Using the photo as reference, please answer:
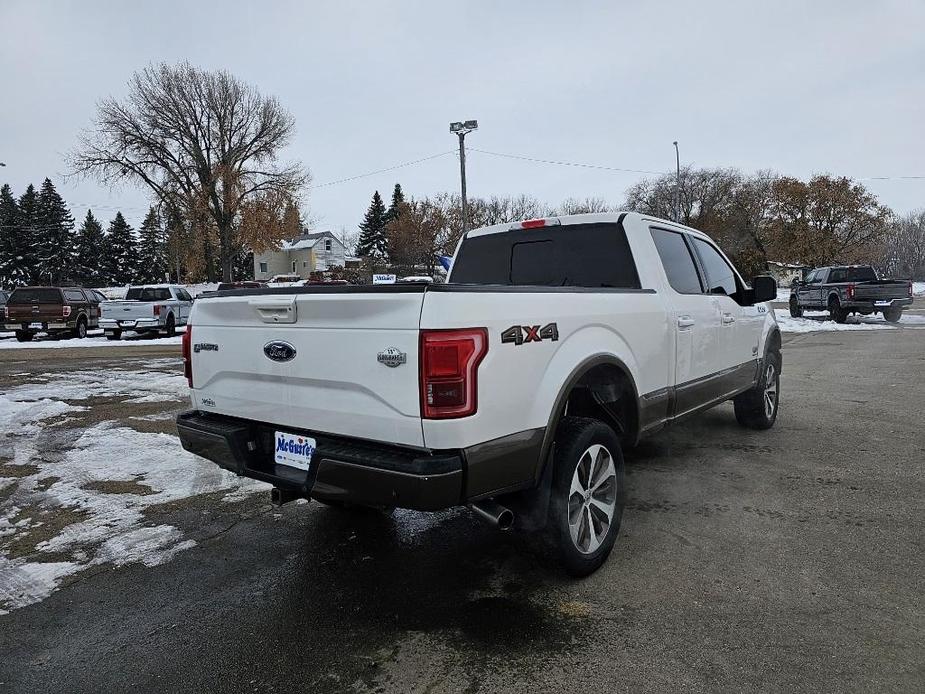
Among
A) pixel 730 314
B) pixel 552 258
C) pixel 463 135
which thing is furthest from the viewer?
pixel 463 135

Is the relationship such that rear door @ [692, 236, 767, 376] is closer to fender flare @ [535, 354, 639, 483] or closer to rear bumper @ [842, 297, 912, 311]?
fender flare @ [535, 354, 639, 483]

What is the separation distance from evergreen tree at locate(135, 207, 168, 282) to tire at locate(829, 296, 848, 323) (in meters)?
67.9

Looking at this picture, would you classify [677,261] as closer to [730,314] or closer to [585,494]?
[730,314]

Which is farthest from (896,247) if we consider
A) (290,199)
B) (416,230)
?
(290,199)

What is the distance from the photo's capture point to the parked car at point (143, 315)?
786 inches

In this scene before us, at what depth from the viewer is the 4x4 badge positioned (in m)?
2.63

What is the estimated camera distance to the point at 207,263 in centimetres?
4034

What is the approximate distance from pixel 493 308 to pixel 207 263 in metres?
41.4

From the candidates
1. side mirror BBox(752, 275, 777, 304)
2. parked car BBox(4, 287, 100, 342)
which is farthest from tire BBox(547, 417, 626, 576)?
parked car BBox(4, 287, 100, 342)

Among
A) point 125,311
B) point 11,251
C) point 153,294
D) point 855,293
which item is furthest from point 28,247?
point 855,293

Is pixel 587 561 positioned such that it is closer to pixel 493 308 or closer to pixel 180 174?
pixel 493 308

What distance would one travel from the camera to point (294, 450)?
3.13 m

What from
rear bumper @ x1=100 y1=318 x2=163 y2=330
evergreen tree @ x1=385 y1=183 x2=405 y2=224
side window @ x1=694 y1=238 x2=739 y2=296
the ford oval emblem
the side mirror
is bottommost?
rear bumper @ x1=100 y1=318 x2=163 y2=330

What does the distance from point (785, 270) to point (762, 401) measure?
5348 centimetres
